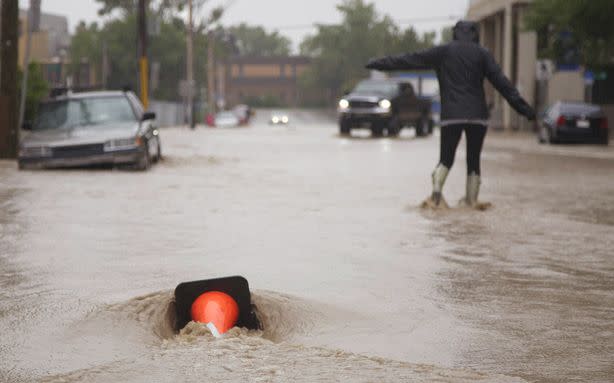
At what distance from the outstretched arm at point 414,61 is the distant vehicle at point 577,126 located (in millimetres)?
24450

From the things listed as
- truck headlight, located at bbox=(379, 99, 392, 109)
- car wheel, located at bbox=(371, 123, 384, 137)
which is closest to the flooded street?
truck headlight, located at bbox=(379, 99, 392, 109)

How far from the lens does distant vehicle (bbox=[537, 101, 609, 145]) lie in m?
37.5

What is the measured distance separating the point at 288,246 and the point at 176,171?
11.2 metres

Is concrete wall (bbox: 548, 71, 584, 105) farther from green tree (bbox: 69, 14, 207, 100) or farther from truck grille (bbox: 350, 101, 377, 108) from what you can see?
green tree (bbox: 69, 14, 207, 100)

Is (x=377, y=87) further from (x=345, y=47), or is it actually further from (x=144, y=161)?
(x=345, y=47)

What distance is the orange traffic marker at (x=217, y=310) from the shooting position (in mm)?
6738

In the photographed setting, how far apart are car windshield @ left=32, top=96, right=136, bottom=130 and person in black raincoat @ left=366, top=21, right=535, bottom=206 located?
29.3 feet

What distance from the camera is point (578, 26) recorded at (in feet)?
113

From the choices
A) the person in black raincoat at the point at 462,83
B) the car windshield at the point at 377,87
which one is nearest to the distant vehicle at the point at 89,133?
the person in black raincoat at the point at 462,83

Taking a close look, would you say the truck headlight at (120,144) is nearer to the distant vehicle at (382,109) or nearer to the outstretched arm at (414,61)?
the outstretched arm at (414,61)

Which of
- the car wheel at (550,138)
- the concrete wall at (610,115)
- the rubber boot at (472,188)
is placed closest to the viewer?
the rubber boot at (472,188)

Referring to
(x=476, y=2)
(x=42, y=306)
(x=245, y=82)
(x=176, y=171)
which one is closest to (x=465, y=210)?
(x=42, y=306)

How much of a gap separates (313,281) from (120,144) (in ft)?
41.7

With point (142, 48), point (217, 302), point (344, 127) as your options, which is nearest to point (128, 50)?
point (344, 127)
